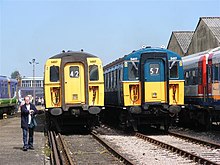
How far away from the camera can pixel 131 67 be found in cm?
2069

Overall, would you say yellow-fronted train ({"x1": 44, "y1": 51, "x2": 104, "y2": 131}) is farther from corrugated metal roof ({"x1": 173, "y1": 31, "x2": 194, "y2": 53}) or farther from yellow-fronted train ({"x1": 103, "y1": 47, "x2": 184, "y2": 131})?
corrugated metal roof ({"x1": 173, "y1": 31, "x2": 194, "y2": 53})

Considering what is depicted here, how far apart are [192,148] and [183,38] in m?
49.8

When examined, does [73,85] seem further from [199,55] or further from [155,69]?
[199,55]

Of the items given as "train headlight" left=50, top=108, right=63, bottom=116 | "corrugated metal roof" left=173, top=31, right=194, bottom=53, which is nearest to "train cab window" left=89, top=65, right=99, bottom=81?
"train headlight" left=50, top=108, right=63, bottom=116

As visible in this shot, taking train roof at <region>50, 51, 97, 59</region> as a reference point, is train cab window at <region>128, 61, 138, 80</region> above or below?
below

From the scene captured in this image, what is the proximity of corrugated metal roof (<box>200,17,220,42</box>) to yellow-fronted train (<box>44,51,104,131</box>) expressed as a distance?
30.4 meters

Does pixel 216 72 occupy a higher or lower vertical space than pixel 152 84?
higher

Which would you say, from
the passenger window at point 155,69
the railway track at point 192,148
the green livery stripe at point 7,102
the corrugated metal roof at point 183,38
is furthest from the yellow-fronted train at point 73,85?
the corrugated metal roof at point 183,38

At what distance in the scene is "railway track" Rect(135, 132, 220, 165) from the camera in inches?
519

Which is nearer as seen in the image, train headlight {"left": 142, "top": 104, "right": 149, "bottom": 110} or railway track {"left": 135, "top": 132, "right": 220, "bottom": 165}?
railway track {"left": 135, "top": 132, "right": 220, "bottom": 165}

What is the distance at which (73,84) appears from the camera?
2089 cm

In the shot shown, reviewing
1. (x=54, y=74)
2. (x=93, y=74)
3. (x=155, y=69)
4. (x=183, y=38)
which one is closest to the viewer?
(x=155, y=69)

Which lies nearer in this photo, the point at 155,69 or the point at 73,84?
the point at 155,69

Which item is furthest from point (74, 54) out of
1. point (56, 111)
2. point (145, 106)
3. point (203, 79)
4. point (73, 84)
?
point (203, 79)
